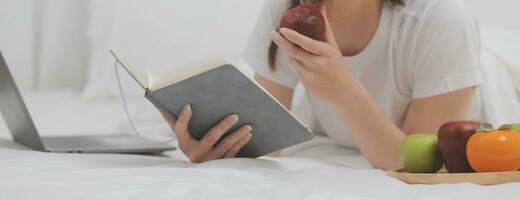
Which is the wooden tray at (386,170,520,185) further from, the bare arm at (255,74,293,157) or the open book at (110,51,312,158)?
the bare arm at (255,74,293,157)

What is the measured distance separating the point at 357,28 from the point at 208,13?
0.86 metres

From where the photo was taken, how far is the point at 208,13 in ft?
7.22

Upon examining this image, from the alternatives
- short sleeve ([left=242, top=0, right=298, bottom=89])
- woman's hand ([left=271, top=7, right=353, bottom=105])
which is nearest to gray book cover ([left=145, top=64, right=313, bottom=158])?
woman's hand ([left=271, top=7, right=353, bottom=105])

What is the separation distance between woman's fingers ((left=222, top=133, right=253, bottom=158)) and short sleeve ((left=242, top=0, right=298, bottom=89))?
0.34m

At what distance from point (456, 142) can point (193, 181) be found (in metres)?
→ 0.36

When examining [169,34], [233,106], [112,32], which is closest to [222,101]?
[233,106]

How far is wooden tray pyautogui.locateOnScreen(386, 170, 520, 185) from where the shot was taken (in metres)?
0.99

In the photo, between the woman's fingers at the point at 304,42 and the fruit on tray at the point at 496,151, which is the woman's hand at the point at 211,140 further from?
the fruit on tray at the point at 496,151

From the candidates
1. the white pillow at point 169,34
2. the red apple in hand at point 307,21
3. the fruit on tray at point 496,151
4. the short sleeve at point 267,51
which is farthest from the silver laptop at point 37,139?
the white pillow at point 169,34

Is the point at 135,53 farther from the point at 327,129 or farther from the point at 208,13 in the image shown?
the point at 327,129

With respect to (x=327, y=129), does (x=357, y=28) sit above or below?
above

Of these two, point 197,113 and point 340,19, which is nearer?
point 197,113

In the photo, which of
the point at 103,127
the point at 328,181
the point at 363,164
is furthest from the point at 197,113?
the point at 103,127

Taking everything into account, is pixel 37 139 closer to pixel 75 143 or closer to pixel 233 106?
pixel 75 143
